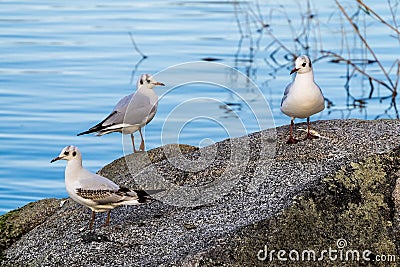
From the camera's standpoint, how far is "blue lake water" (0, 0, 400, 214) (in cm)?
1186

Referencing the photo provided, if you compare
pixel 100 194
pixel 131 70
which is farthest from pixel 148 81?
pixel 131 70

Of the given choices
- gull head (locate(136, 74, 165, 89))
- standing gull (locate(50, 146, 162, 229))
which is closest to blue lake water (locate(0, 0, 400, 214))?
gull head (locate(136, 74, 165, 89))

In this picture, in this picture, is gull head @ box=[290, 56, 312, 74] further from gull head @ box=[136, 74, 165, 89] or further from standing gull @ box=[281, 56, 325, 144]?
gull head @ box=[136, 74, 165, 89]

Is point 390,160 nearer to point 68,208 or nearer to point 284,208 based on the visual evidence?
point 284,208

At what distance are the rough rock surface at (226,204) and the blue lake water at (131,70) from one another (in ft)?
10.0

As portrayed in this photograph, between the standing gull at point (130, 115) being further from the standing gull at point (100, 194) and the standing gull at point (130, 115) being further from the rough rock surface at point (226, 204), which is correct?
the standing gull at point (100, 194)

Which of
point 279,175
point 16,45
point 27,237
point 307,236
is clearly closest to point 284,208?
point 307,236

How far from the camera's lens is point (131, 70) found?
15352mm

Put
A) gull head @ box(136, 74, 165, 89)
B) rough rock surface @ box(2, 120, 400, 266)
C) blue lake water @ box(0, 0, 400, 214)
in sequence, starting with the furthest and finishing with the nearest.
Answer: blue lake water @ box(0, 0, 400, 214), gull head @ box(136, 74, 165, 89), rough rock surface @ box(2, 120, 400, 266)

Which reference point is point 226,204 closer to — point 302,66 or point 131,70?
point 302,66

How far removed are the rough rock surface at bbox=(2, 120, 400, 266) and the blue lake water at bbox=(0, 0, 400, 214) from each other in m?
3.06

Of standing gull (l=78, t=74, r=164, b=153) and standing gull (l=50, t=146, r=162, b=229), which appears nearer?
standing gull (l=50, t=146, r=162, b=229)

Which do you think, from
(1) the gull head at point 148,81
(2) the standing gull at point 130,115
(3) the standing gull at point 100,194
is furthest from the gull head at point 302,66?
(3) the standing gull at point 100,194

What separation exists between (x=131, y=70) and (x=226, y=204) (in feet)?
32.6
